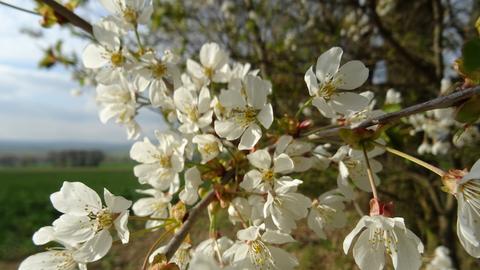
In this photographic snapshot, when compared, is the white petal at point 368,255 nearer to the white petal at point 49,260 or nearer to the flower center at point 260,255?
the flower center at point 260,255

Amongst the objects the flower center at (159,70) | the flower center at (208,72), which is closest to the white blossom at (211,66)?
the flower center at (208,72)

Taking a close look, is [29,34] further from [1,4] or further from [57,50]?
[1,4]

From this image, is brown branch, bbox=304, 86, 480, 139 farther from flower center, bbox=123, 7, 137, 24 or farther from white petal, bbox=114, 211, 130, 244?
flower center, bbox=123, 7, 137, 24

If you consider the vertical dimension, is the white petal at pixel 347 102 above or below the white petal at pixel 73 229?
above

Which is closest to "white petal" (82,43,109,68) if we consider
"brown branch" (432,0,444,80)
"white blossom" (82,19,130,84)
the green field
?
"white blossom" (82,19,130,84)

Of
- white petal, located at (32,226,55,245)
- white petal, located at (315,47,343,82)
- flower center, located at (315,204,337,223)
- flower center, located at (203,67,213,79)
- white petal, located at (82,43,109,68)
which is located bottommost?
flower center, located at (315,204,337,223)

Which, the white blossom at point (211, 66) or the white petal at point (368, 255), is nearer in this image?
the white petal at point (368, 255)
